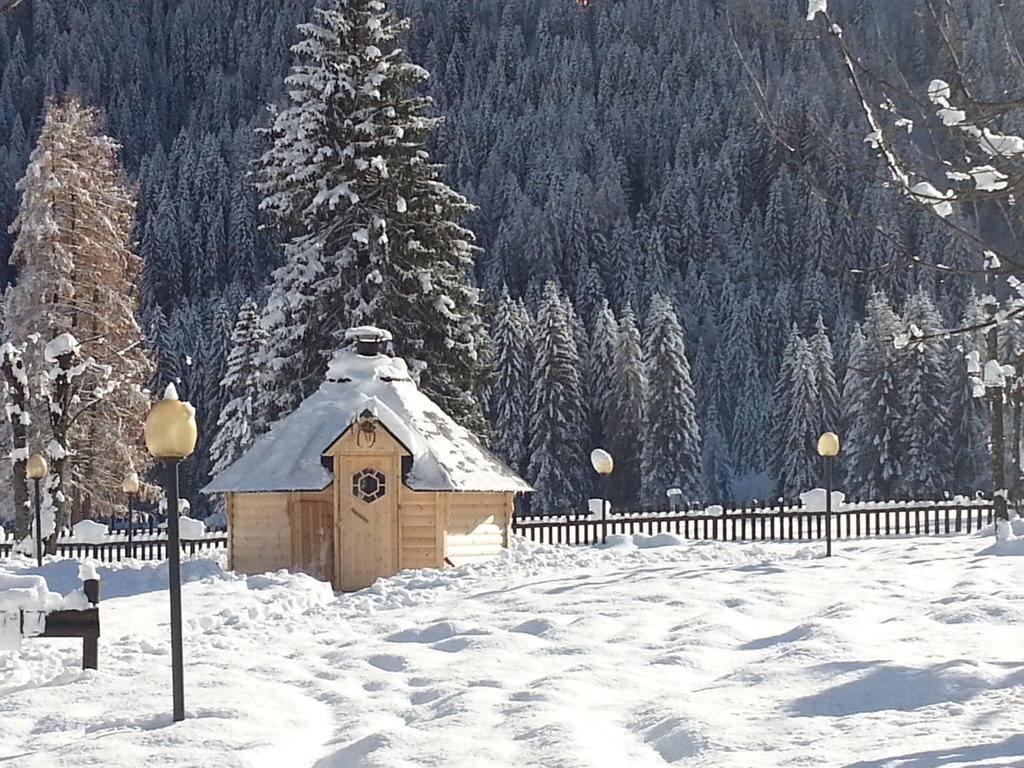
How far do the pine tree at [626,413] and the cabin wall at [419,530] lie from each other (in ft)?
142

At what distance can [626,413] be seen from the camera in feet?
209

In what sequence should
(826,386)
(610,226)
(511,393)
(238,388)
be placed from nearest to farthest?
(238,388) < (511,393) < (826,386) < (610,226)

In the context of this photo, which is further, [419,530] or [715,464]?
[715,464]

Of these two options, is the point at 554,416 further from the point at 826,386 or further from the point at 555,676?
the point at 555,676

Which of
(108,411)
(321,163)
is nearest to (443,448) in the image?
(321,163)

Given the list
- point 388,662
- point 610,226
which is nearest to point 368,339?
point 388,662

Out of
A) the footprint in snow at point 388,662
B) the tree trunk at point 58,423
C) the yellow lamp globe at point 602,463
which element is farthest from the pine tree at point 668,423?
the footprint in snow at point 388,662

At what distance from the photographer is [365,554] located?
65.5 ft

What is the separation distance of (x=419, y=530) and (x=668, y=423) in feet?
140

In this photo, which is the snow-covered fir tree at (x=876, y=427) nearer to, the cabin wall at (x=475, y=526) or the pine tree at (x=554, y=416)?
the pine tree at (x=554, y=416)

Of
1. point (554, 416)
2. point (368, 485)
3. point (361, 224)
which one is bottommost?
point (368, 485)

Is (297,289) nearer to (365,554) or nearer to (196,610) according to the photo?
(365,554)

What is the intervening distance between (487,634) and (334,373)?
10878mm

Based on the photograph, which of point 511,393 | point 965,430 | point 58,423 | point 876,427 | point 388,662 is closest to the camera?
point 388,662
